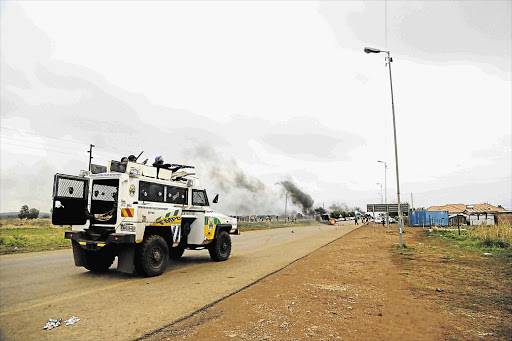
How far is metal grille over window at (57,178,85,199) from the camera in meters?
7.85

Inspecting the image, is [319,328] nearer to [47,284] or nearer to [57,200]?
[47,284]

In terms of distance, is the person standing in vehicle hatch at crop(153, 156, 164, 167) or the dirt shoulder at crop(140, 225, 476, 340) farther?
the person standing in vehicle hatch at crop(153, 156, 164, 167)

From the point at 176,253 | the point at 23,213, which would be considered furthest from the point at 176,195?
the point at 23,213

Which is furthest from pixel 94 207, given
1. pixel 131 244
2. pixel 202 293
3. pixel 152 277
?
pixel 202 293

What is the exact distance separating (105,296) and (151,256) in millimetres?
1985

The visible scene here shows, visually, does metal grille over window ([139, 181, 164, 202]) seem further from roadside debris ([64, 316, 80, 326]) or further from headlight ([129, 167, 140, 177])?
roadside debris ([64, 316, 80, 326])

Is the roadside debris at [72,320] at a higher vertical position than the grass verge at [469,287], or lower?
higher

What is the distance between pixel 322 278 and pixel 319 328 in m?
3.76

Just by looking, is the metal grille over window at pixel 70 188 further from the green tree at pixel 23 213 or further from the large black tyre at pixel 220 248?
the green tree at pixel 23 213

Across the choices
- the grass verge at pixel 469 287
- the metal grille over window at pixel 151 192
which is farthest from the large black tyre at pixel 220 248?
the grass verge at pixel 469 287

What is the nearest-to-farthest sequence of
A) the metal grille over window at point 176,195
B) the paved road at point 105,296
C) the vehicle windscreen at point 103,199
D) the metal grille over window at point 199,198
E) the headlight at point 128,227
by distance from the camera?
the paved road at point 105,296
the headlight at point 128,227
the vehicle windscreen at point 103,199
the metal grille over window at point 176,195
the metal grille over window at point 199,198

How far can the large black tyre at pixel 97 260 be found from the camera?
8.44 meters

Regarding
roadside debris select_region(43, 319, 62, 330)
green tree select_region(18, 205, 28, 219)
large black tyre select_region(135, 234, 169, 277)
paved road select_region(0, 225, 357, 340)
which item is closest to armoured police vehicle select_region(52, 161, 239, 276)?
large black tyre select_region(135, 234, 169, 277)

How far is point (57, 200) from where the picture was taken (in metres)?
7.79
